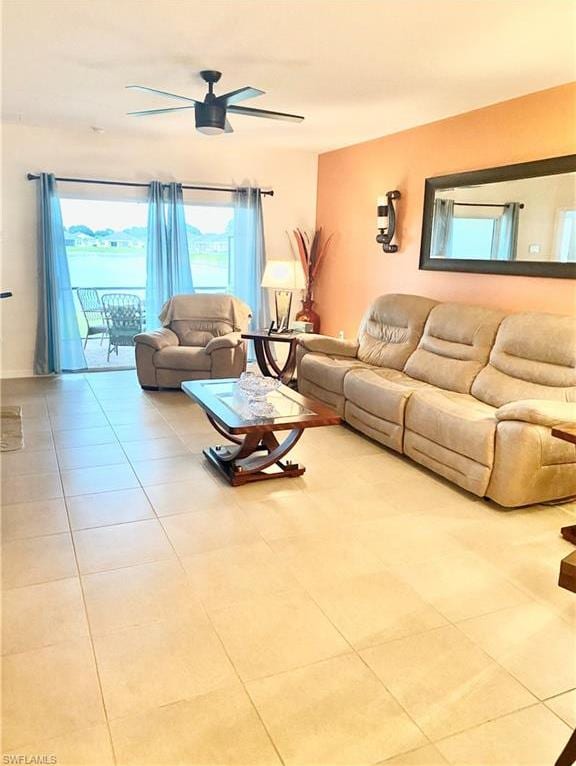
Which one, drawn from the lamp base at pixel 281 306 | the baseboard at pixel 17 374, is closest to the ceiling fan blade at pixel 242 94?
the lamp base at pixel 281 306

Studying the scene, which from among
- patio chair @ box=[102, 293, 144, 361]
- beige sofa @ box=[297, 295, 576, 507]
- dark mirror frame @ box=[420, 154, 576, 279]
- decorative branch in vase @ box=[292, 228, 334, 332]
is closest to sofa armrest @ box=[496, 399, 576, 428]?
beige sofa @ box=[297, 295, 576, 507]

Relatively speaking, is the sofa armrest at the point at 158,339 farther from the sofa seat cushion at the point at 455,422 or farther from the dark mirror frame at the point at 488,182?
the sofa seat cushion at the point at 455,422

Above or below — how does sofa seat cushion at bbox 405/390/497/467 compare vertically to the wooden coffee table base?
above

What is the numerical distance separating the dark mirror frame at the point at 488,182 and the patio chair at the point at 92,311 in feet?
11.5

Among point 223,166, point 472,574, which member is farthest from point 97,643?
point 223,166

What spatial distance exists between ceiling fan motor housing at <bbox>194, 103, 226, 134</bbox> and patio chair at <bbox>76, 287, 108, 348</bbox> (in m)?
3.25

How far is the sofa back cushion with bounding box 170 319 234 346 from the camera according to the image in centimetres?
588

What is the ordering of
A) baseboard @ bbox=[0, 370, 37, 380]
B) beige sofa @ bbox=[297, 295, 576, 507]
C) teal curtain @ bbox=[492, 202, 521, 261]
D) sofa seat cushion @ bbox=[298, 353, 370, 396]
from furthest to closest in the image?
1. baseboard @ bbox=[0, 370, 37, 380]
2. sofa seat cushion @ bbox=[298, 353, 370, 396]
3. teal curtain @ bbox=[492, 202, 521, 261]
4. beige sofa @ bbox=[297, 295, 576, 507]

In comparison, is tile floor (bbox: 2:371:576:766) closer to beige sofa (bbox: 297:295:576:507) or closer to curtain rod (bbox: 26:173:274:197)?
beige sofa (bbox: 297:295:576:507)

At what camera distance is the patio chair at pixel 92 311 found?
6324mm

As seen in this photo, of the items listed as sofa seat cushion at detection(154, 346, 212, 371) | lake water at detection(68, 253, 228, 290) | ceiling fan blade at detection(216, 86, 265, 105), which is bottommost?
sofa seat cushion at detection(154, 346, 212, 371)

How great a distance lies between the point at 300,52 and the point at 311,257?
359 centimetres

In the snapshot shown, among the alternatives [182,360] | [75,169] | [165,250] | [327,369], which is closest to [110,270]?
[165,250]

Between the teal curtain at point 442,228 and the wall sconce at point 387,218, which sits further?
the wall sconce at point 387,218
